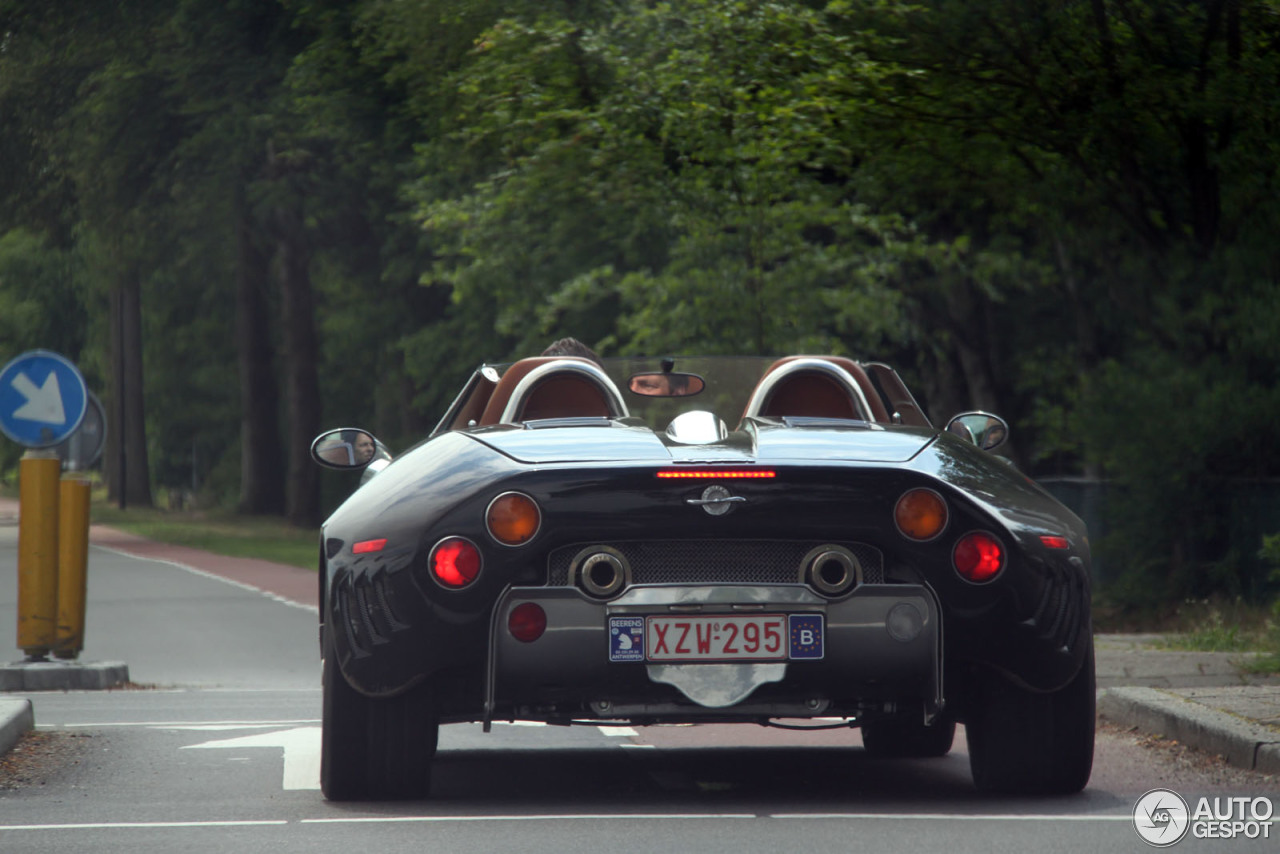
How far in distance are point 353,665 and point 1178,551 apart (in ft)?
48.9

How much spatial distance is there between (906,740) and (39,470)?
23.8 ft

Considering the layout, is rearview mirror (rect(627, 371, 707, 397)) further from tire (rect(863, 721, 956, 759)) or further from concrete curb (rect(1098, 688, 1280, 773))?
concrete curb (rect(1098, 688, 1280, 773))

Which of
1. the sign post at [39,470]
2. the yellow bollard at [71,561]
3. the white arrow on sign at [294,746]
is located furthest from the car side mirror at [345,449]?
the yellow bollard at [71,561]

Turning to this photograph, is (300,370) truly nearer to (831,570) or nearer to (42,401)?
(42,401)

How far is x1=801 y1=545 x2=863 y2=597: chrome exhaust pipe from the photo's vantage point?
20.0 feet

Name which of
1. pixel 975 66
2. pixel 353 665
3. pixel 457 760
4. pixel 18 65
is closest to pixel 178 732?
pixel 457 760

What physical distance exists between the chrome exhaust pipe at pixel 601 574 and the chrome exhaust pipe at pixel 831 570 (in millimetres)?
510

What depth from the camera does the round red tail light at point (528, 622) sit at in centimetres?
605

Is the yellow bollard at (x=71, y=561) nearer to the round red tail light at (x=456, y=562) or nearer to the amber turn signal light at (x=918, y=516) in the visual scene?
the round red tail light at (x=456, y=562)

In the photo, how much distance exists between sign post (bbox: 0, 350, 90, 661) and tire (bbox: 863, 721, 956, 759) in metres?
6.93

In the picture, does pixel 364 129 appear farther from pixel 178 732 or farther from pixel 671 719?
pixel 671 719

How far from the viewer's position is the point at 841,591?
20.0 ft

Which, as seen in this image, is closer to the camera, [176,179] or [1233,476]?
[1233,476]

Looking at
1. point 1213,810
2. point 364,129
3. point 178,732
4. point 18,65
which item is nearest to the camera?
point 1213,810
